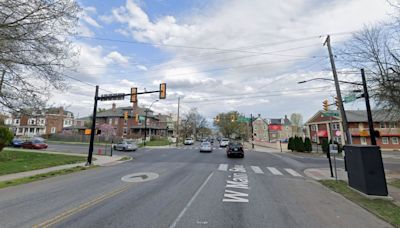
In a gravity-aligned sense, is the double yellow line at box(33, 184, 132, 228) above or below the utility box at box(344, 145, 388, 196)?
below

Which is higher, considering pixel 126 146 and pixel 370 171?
pixel 370 171

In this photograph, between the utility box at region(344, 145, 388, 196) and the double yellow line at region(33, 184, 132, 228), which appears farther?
the utility box at region(344, 145, 388, 196)

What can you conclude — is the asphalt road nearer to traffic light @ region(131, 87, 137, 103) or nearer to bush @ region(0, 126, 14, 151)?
traffic light @ region(131, 87, 137, 103)

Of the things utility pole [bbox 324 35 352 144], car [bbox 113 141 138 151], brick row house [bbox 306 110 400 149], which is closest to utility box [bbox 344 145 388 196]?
utility pole [bbox 324 35 352 144]

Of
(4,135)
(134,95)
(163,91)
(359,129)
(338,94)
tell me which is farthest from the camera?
(359,129)

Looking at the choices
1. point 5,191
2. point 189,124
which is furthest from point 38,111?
point 189,124

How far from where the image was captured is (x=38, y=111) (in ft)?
40.2

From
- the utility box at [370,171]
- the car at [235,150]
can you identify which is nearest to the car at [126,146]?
the car at [235,150]

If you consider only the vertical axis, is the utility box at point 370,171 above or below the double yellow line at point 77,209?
above

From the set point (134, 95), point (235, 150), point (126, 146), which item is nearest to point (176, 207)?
point (134, 95)

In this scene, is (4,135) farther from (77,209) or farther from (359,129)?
(359,129)

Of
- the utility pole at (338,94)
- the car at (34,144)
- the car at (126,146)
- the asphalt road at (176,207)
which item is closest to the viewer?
the asphalt road at (176,207)

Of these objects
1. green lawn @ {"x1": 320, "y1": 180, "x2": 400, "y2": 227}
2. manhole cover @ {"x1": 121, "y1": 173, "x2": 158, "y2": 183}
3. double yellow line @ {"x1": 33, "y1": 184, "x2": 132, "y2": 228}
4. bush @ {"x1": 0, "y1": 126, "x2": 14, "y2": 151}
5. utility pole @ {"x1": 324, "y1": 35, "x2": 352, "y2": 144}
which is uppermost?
utility pole @ {"x1": 324, "y1": 35, "x2": 352, "y2": 144}

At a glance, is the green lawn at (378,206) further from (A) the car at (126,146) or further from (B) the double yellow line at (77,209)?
(A) the car at (126,146)
